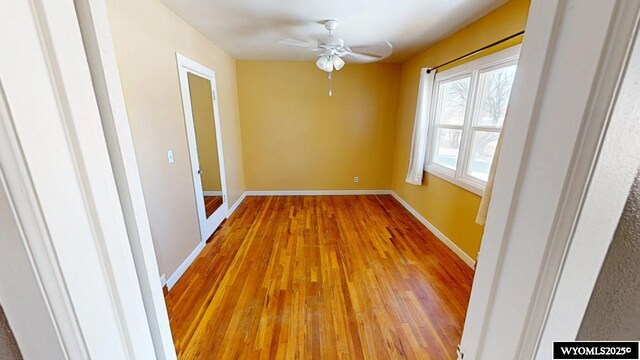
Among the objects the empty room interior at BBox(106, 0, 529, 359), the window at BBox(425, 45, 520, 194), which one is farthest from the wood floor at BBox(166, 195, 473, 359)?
the window at BBox(425, 45, 520, 194)

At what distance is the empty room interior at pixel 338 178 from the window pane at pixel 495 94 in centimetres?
2

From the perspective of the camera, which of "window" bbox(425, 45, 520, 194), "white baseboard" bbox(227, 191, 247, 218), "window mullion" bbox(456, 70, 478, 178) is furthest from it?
"white baseboard" bbox(227, 191, 247, 218)

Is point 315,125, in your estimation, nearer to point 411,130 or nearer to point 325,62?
point 411,130

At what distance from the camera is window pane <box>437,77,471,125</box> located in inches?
111

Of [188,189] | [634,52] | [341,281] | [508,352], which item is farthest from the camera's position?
[188,189]

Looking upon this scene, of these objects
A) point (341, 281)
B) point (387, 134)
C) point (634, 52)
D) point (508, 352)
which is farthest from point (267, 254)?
point (387, 134)

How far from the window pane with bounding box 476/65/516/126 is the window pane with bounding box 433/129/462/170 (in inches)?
17.6

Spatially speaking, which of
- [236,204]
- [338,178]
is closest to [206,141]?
[236,204]

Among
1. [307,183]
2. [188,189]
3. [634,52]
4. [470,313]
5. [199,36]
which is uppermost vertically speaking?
[199,36]

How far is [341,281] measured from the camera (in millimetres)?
2285

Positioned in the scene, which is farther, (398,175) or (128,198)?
(398,175)

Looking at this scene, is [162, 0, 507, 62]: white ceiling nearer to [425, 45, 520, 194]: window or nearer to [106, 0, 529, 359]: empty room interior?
[106, 0, 529, 359]: empty room interior

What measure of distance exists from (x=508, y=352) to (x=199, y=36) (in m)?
3.52

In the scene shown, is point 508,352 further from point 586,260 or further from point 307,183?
point 307,183
